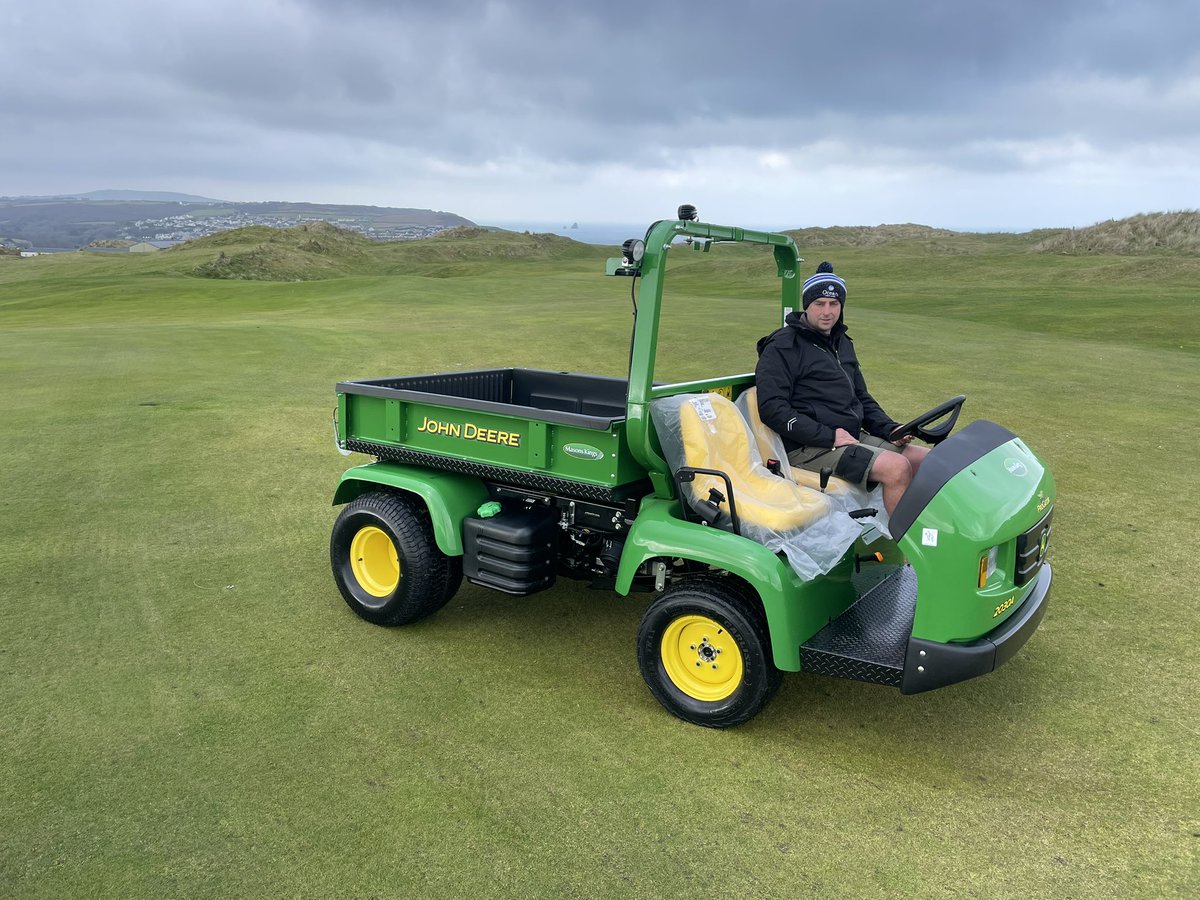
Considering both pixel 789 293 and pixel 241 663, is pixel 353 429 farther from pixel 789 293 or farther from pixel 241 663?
pixel 789 293

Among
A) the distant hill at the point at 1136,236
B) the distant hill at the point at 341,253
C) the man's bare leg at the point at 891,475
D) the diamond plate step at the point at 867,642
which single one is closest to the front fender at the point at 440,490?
the diamond plate step at the point at 867,642

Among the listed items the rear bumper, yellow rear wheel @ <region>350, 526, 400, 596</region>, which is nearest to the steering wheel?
the rear bumper

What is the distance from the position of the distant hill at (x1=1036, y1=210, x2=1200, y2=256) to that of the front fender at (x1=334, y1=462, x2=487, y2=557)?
4317cm

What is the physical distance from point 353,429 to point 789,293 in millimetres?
2949

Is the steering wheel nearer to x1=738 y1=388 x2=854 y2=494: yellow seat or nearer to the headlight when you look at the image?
x1=738 y1=388 x2=854 y2=494: yellow seat

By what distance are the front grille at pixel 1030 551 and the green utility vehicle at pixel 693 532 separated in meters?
0.01

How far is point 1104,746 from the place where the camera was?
393 cm

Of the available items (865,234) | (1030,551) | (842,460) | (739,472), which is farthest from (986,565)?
(865,234)

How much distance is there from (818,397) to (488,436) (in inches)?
71.1

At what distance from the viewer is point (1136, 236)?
43.6 metres

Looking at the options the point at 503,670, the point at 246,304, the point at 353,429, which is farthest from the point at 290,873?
the point at 246,304

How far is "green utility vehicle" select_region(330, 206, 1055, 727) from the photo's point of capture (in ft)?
12.1

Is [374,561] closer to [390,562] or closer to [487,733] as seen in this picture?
[390,562]

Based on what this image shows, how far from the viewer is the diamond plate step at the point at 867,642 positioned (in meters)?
3.79
